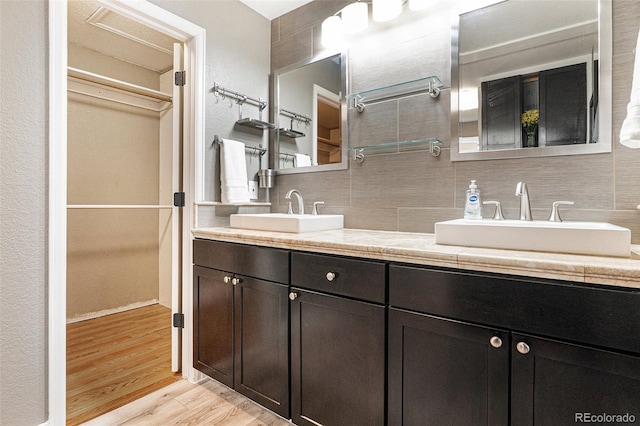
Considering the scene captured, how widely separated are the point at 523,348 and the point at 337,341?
25.1 inches

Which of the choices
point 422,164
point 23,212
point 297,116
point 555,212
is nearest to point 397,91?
point 422,164

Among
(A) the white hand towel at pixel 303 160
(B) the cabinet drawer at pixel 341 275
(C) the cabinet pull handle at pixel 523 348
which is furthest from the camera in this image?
(A) the white hand towel at pixel 303 160

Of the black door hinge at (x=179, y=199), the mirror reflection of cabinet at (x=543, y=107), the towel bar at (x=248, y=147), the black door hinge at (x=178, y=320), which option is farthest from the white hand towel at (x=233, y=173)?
the mirror reflection of cabinet at (x=543, y=107)

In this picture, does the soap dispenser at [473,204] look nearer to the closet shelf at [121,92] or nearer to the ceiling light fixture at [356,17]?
the ceiling light fixture at [356,17]

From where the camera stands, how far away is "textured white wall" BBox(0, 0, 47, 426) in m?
1.31

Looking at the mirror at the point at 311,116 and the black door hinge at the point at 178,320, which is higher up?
the mirror at the point at 311,116

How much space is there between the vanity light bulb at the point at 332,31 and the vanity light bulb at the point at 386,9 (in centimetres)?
26

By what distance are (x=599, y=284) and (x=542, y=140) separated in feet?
2.61

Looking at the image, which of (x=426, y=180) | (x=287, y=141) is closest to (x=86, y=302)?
(x=287, y=141)

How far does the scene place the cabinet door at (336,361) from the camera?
3.97ft

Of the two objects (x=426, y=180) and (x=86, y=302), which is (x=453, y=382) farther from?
(x=86, y=302)

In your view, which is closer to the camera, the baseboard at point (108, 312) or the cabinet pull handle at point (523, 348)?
the cabinet pull handle at point (523, 348)

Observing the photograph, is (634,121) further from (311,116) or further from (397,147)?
(311,116)
